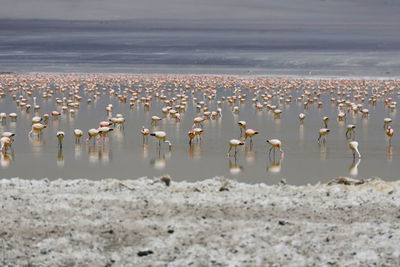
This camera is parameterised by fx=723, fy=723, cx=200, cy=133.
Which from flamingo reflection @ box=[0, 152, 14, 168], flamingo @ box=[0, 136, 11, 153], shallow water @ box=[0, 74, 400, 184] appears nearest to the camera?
shallow water @ box=[0, 74, 400, 184]

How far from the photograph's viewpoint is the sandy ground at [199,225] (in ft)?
28.9

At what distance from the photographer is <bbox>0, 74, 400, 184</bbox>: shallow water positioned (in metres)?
14.5

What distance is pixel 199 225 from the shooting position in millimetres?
9883

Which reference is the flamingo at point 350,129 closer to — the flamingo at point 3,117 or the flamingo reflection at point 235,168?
the flamingo reflection at point 235,168

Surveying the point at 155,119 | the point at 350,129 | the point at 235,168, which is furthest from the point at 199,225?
the point at 155,119

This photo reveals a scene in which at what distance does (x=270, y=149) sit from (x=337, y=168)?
7.15 feet

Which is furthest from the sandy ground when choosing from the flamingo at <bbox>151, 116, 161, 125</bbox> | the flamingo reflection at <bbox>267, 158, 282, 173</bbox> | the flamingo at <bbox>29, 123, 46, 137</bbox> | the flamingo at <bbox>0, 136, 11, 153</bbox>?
the flamingo at <bbox>151, 116, 161, 125</bbox>

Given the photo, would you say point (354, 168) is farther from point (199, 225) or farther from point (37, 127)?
point (37, 127)

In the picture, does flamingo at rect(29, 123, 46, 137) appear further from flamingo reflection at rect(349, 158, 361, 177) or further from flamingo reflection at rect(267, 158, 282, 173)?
flamingo reflection at rect(349, 158, 361, 177)

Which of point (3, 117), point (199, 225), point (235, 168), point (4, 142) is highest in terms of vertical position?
point (199, 225)

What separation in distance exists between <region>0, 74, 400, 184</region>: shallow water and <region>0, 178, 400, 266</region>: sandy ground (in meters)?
2.04

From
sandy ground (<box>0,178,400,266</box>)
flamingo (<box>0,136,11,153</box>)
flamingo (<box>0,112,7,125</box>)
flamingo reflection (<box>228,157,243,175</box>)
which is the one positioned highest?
sandy ground (<box>0,178,400,266</box>)

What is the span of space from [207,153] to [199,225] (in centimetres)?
710

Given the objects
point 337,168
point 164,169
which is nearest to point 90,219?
point 164,169
